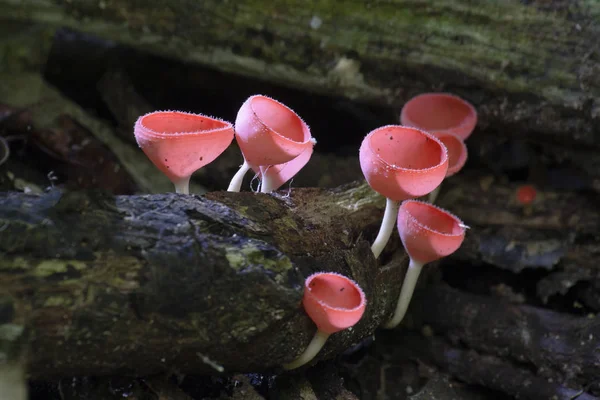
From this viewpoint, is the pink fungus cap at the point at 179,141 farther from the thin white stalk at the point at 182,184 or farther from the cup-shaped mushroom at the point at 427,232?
the cup-shaped mushroom at the point at 427,232

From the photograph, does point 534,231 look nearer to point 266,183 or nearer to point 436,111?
point 436,111

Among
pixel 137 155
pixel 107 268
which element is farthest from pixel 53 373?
pixel 137 155

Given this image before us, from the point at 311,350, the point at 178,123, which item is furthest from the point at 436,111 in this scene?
the point at 311,350

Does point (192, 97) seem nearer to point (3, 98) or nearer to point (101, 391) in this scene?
point (3, 98)

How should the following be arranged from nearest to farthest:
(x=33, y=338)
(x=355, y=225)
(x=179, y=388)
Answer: (x=33, y=338), (x=179, y=388), (x=355, y=225)

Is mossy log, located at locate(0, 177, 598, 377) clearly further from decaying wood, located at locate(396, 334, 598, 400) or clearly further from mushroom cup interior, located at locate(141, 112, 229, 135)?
decaying wood, located at locate(396, 334, 598, 400)

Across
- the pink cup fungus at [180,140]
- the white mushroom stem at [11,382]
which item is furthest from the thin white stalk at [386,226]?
the white mushroom stem at [11,382]

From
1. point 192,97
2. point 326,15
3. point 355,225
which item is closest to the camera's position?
point 355,225
